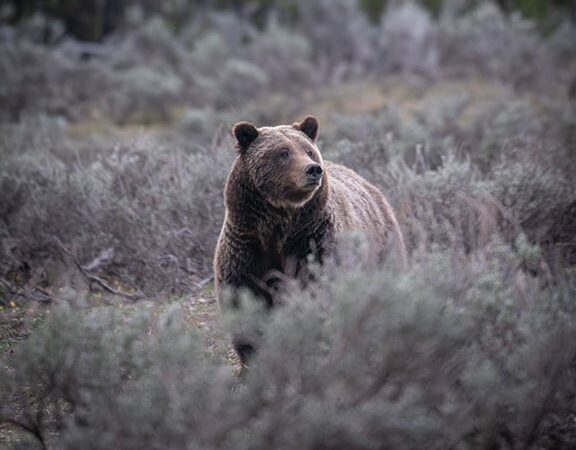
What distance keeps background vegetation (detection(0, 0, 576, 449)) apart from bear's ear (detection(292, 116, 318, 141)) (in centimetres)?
104

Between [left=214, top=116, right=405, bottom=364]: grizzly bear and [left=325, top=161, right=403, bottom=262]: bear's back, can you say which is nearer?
[left=214, top=116, right=405, bottom=364]: grizzly bear

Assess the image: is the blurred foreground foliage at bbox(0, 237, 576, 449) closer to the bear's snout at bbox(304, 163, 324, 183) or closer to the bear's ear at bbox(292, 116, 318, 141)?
the bear's snout at bbox(304, 163, 324, 183)

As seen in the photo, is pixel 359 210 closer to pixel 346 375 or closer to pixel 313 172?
pixel 313 172

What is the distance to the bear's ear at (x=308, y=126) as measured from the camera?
563cm

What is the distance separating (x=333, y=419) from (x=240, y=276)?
1877mm

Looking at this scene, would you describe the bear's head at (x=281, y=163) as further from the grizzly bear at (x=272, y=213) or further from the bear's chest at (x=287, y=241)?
the bear's chest at (x=287, y=241)

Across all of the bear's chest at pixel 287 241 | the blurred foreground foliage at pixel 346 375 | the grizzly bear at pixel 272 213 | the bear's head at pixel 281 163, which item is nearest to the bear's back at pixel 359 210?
the grizzly bear at pixel 272 213

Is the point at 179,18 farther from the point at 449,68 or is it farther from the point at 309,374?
the point at 309,374

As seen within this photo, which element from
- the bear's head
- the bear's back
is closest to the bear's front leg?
the bear's head

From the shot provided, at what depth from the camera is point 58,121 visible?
15305 millimetres

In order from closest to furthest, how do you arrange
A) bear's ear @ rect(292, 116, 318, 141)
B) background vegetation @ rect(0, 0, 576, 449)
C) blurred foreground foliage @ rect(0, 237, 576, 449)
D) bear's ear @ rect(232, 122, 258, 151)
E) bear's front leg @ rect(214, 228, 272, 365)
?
blurred foreground foliage @ rect(0, 237, 576, 449) → background vegetation @ rect(0, 0, 576, 449) → bear's front leg @ rect(214, 228, 272, 365) → bear's ear @ rect(232, 122, 258, 151) → bear's ear @ rect(292, 116, 318, 141)

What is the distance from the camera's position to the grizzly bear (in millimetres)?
5121

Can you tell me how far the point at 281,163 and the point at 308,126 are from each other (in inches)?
22.3

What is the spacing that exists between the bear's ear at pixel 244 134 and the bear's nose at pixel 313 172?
630mm
